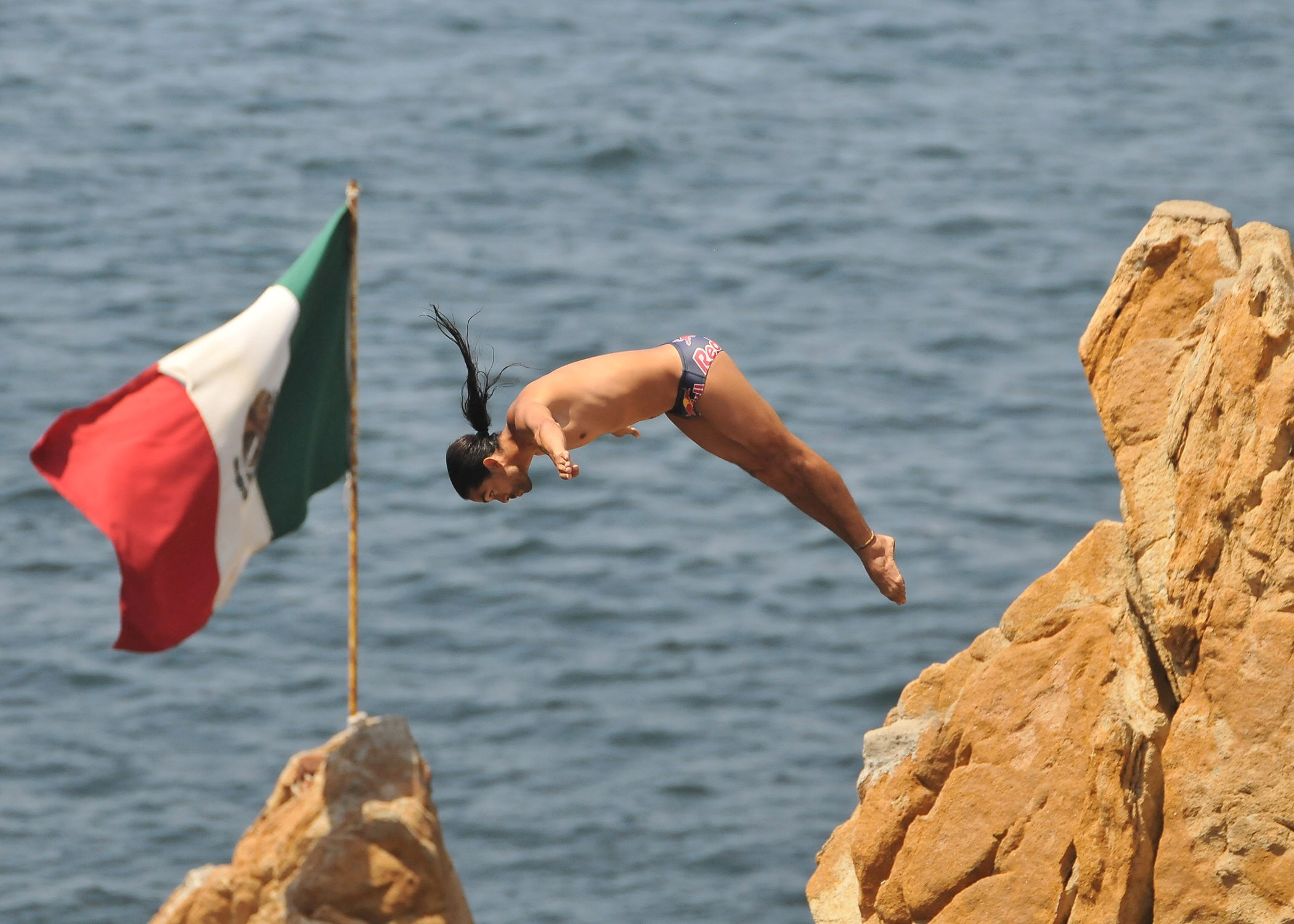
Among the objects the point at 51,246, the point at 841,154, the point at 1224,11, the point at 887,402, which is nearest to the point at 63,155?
the point at 51,246

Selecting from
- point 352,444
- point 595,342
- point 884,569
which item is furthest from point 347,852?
point 595,342

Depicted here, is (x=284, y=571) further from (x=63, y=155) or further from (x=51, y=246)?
(x=63, y=155)

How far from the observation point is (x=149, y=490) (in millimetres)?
12414

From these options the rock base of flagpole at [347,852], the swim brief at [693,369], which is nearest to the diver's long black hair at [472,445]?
the swim brief at [693,369]

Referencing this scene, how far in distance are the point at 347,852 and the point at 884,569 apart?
4291 millimetres

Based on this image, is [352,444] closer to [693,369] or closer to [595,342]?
[693,369]

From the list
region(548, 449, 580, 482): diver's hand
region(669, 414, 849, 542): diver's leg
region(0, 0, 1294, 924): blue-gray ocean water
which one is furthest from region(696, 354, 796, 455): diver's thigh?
region(0, 0, 1294, 924): blue-gray ocean water

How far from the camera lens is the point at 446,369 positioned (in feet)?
132

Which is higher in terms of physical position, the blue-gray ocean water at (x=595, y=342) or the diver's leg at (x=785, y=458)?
the diver's leg at (x=785, y=458)

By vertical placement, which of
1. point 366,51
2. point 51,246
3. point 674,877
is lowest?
point 674,877

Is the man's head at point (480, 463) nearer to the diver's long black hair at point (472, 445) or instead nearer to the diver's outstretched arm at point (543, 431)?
the diver's long black hair at point (472, 445)

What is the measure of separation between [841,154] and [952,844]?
130 feet

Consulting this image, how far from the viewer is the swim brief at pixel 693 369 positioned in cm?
1304

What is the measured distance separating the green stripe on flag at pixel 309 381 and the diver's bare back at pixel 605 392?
1335 mm
